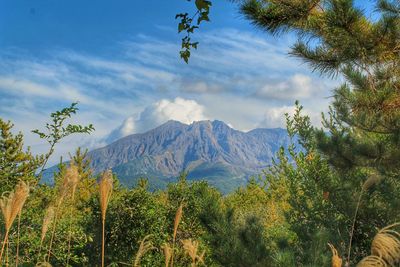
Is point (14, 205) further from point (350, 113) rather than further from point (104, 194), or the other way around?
point (350, 113)

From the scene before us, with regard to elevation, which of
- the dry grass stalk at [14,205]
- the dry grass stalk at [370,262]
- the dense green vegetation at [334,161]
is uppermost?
the dense green vegetation at [334,161]

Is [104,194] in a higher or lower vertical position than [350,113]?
lower

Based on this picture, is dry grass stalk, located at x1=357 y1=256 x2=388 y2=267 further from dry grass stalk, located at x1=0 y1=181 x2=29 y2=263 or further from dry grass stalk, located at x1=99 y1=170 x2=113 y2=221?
dry grass stalk, located at x1=0 y1=181 x2=29 y2=263

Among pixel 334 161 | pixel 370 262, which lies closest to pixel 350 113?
pixel 334 161

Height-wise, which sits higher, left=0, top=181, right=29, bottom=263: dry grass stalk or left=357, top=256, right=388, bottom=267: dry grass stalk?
left=0, top=181, right=29, bottom=263: dry grass stalk

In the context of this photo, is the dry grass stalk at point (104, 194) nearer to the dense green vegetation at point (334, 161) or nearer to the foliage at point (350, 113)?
the dense green vegetation at point (334, 161)

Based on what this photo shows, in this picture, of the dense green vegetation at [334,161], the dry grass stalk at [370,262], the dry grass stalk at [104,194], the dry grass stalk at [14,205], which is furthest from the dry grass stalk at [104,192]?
the dense green vegetation at [334,161]


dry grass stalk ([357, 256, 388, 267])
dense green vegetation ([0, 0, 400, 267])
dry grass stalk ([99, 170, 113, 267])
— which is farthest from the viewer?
dense green vegetation ([0, 0, 400, 267])

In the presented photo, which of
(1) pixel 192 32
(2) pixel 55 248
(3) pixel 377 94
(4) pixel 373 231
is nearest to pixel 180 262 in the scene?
(2) pixel 55 248

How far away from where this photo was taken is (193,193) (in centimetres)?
1253

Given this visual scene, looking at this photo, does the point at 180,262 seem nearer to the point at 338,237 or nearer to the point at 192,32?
the point at 338,237

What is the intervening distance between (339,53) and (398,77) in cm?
125

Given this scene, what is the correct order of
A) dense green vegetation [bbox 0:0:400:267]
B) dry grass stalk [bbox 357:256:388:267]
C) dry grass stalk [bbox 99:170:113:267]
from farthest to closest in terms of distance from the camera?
dense green vegetation [bbox 0:0:400:267], dry grass stalk [bbox 99:170:113:267], dry grass stalk [bbox 357:256:388:267]

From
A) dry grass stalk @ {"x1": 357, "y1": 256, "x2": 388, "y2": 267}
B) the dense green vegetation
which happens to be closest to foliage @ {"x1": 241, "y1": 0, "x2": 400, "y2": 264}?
the dense green vegetation
